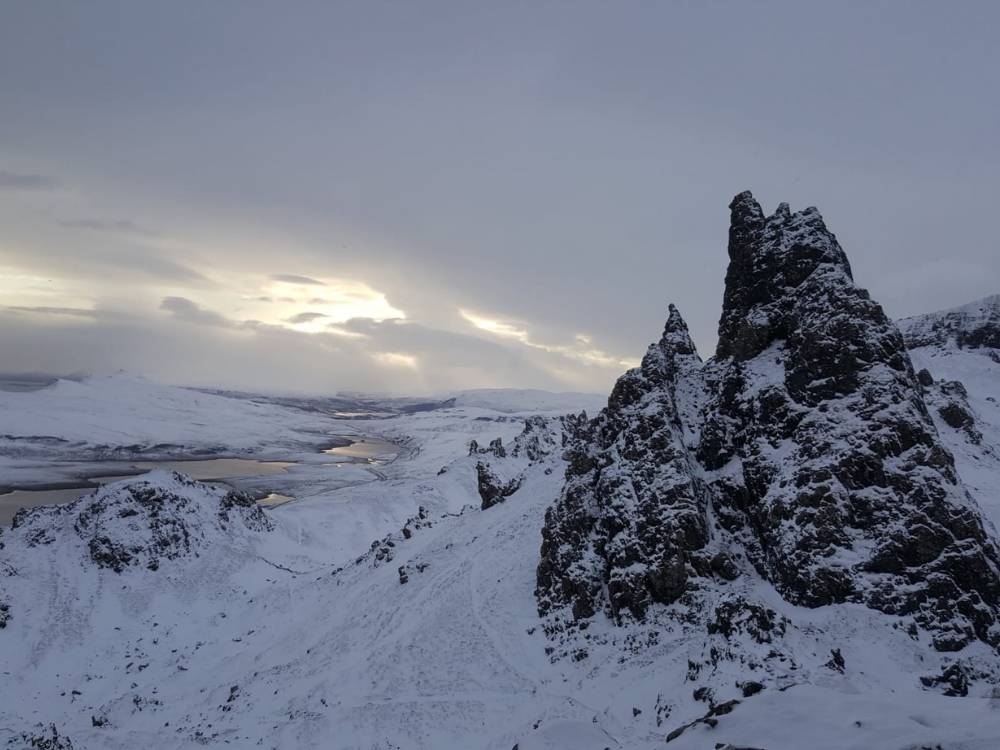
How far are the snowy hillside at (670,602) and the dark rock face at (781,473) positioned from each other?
0.12 meters

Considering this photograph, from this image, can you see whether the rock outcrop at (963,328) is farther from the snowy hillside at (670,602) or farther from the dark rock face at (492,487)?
the dark rock face at (492,487)

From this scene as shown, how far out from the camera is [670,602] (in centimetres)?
2748

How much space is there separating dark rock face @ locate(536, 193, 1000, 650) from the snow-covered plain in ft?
7.26

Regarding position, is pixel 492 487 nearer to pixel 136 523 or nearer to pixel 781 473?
pixel 781 473

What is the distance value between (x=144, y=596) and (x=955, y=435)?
234 ft

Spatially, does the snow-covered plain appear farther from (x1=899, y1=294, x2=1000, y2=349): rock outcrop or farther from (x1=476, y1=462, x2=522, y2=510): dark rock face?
(x1=899, y1=294, x2=1000, y2=349): rock outcrop

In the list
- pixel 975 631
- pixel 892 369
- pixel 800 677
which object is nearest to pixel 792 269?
pixel 892 369

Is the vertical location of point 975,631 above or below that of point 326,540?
above

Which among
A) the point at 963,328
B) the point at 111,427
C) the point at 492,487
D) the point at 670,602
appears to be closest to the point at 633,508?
the point at 670,602

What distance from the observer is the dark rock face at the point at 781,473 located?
2309cm

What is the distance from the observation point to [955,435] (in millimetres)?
47000

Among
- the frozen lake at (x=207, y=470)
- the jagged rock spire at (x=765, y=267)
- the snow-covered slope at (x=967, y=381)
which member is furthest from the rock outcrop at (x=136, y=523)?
the snow-covered slope at (x=967, y=381)

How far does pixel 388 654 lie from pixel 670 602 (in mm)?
16196

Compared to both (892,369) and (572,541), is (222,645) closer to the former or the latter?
(572,541)
